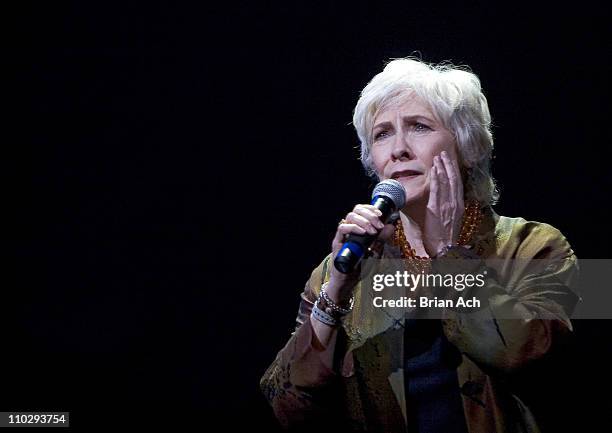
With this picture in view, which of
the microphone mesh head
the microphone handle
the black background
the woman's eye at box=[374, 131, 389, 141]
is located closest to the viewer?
the microphone handle

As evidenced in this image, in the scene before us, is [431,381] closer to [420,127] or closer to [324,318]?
[324,318]

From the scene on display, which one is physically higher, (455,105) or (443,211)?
(455,105)

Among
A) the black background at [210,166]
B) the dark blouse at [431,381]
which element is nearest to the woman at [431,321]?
the dark blouse at [431,381]

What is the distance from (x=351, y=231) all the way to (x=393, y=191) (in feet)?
0.50

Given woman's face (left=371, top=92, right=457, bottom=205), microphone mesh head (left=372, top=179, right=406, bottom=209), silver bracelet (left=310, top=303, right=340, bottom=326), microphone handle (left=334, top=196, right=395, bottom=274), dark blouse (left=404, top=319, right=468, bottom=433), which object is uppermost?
woman's face (left=371, top=92, right=457, bottom=205)

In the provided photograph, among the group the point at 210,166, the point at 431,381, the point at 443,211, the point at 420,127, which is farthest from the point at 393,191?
the point at 210,166

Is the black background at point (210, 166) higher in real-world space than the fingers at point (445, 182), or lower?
higher

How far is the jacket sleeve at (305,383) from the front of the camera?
1404mm

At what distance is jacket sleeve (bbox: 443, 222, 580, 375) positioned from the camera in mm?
1268

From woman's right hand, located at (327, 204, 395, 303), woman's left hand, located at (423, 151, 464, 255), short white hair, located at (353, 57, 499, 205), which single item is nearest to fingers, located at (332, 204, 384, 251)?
woman's right hand, located at (327, 204, 395, 303)

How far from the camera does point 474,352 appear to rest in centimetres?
128

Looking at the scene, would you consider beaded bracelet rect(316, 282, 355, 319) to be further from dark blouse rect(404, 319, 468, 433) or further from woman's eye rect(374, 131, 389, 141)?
woman's eye rect(374, 131, 389, 141)

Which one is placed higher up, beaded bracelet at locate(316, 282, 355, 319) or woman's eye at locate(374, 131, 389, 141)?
woman's eye at locate(374, 131, 389, 141)

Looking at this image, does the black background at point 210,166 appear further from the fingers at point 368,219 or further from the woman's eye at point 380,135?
the fingers at point 368,219
